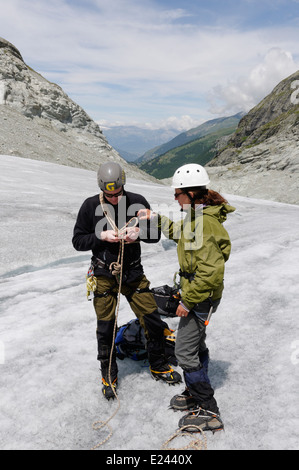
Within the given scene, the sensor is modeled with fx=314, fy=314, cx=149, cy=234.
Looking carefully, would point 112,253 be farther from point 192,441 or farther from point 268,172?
point 268,172

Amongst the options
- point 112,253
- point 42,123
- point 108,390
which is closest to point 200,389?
point 108,390

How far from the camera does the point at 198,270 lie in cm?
355

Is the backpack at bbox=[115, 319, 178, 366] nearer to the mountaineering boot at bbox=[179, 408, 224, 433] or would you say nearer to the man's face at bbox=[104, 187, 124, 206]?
the mountaineering boot at bbox=[179, 408, 224, 433]

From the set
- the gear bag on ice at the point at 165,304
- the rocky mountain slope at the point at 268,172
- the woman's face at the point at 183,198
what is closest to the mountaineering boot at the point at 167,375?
the gear bag on ice at the point at 165,304

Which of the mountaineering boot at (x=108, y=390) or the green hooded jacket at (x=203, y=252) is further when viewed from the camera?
the mountaineering boot at (x=108, y=390)

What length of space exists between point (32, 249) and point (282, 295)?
7.14 m

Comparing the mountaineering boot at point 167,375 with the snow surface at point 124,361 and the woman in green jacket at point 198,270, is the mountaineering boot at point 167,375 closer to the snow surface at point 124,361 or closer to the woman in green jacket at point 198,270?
the snow surface at point 124,361

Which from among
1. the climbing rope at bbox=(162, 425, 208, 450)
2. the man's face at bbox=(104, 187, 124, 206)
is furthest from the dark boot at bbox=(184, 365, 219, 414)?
the man's face at bbox=(104, 187, 124, 206)

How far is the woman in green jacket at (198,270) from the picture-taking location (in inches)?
140

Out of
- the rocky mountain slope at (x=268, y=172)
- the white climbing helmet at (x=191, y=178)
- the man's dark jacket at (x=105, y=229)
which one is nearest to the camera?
the white climbing helmet at (x=191, y=178)

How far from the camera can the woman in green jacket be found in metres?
3.55

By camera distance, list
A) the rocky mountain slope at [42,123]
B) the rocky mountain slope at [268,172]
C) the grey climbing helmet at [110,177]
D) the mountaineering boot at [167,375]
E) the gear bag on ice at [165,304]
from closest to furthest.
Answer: the grey climbing helmet at [110,177] < the mountaineering boot at [167,375] < the gear bag on ice at [165,304] < the rocky mountain slope at [42,123] < the rocky mountain slope at [268,172]

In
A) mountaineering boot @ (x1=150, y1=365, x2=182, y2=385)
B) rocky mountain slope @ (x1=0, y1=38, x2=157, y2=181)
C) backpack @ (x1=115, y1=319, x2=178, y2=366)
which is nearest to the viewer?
mountaineering boot @ (x1=150, y1=365, x2=182, y2=385)

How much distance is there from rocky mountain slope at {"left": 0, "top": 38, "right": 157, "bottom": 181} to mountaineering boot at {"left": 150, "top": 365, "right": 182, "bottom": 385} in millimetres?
38898
